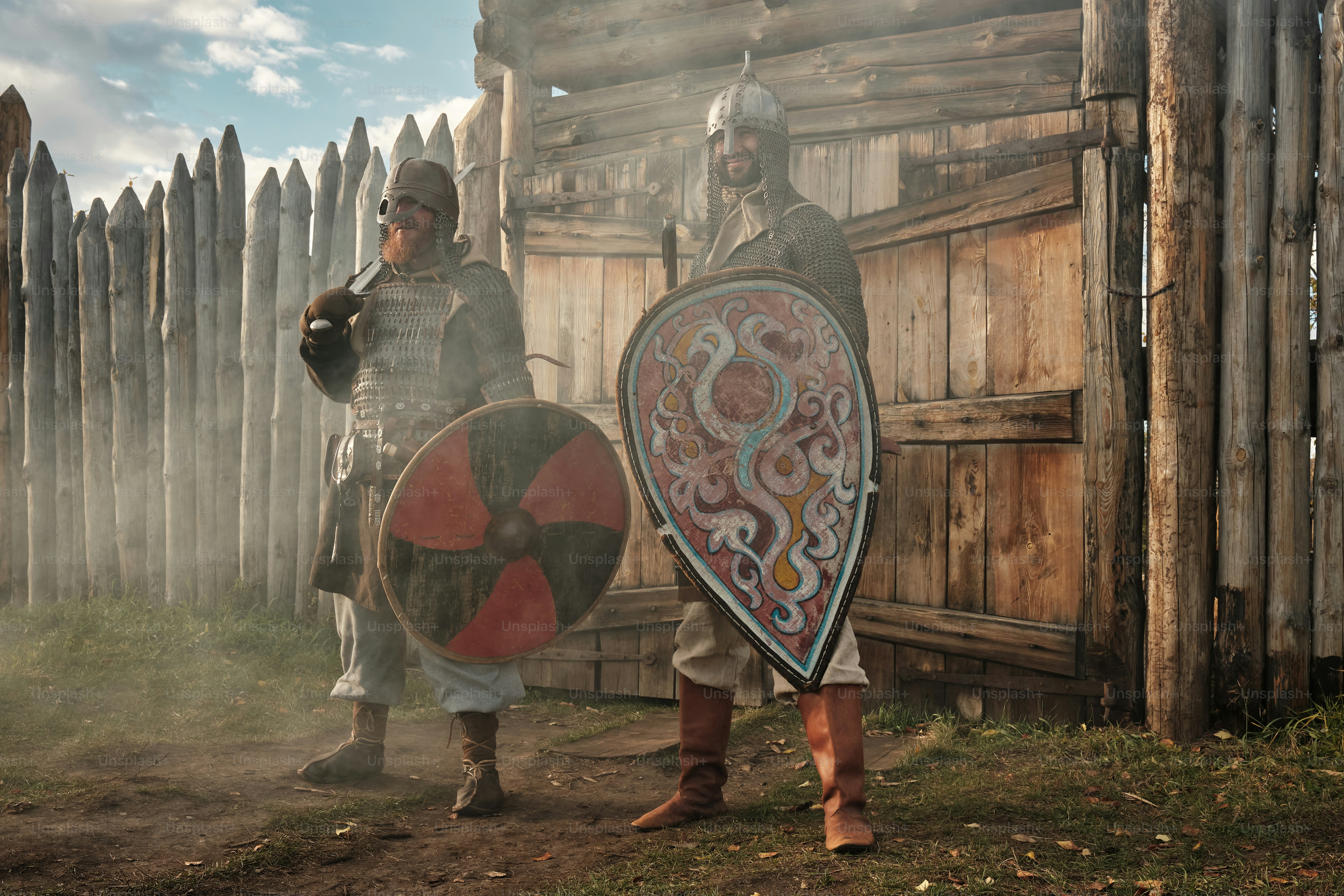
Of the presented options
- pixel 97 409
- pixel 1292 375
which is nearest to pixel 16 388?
pixel 97 409

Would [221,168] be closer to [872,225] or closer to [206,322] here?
[206,322]

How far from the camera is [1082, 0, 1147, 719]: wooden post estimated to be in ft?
10.3

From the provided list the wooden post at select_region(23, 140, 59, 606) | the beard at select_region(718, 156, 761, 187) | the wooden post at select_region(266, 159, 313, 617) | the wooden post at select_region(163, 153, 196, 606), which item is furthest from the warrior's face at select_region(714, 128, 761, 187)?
the wooden post at select_region(23, 140, 59, 606)

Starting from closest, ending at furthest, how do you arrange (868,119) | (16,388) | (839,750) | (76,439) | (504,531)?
(839,750) → (504,531) → (868,119) → (76,439) → (16,388)

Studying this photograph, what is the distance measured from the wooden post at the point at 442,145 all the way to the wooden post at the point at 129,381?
199 centimetres

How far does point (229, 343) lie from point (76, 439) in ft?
4.59

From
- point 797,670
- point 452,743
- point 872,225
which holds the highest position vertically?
point 872,225

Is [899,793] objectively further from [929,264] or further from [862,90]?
[862,90]

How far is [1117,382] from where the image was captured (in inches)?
124

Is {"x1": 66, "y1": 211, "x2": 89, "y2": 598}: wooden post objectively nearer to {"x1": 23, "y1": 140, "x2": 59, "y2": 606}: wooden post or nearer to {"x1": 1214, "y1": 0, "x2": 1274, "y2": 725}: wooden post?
{"x1": 23, "y1": 140, "x2": 59, "y2": 606}: wooden post

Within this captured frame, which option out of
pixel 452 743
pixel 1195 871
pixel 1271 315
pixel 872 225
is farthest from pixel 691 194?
pixel 1195 871

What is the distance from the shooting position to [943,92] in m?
3.63

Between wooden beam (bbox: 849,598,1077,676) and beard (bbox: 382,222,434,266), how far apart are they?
202cm

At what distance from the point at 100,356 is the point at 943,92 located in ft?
16.0
